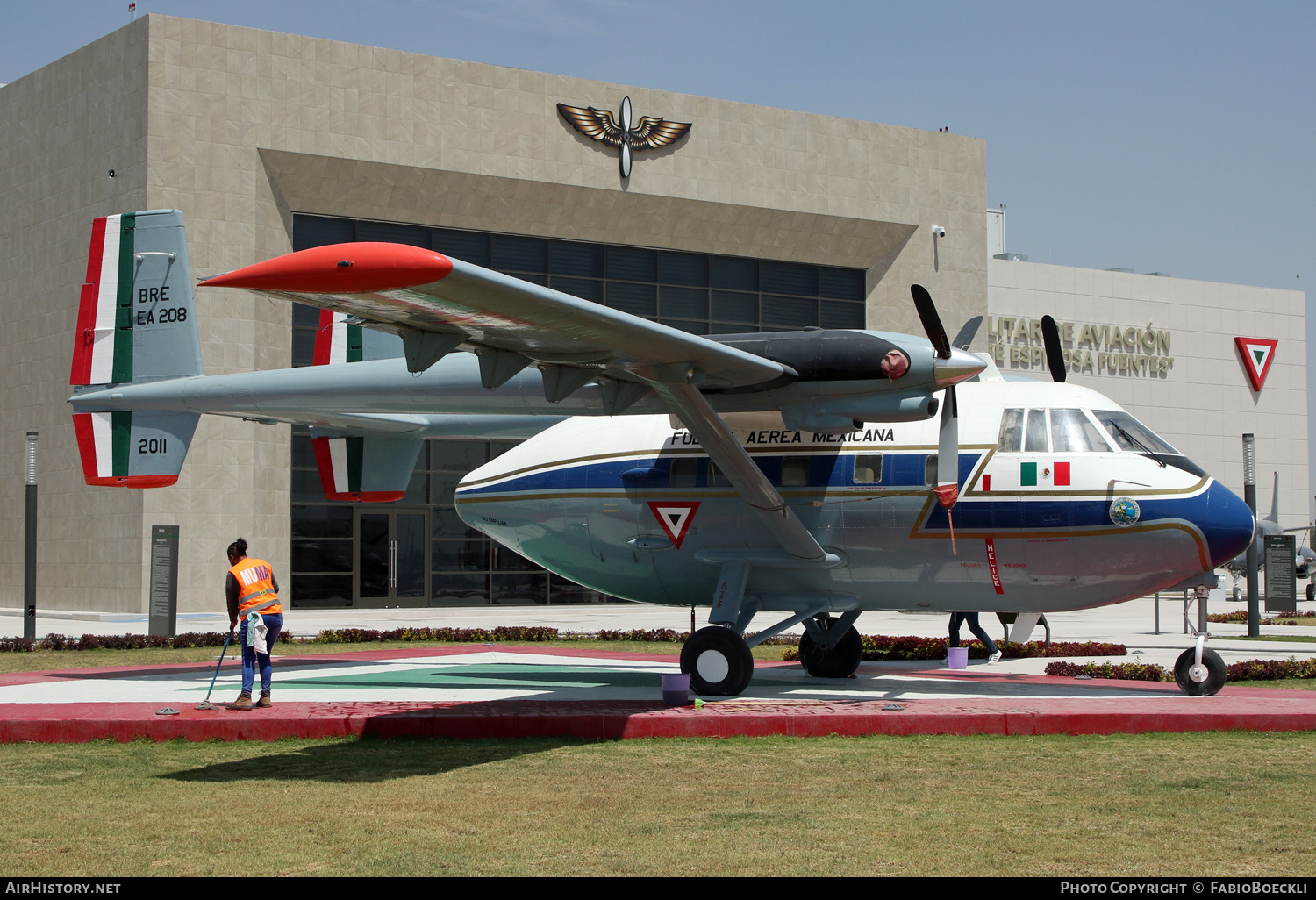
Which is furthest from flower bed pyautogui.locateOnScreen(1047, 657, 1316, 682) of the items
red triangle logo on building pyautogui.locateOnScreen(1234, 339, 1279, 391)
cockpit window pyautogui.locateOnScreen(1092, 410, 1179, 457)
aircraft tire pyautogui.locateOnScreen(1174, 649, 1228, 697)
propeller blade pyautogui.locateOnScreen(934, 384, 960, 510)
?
red triangle logo on building pyautogui.locateOnScreen(1234, 339, 1279, 391)

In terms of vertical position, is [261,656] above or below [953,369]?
below

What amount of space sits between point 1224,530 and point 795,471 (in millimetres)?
4839

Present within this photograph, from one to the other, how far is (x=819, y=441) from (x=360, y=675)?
7.51 m

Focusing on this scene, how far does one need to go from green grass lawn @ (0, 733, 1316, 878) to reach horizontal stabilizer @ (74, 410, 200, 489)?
6393 mm

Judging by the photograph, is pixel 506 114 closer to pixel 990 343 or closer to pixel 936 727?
pixel 990 343

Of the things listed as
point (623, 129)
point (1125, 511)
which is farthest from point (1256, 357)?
point (1125, 511)

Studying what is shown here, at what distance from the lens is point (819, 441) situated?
48.7 ft

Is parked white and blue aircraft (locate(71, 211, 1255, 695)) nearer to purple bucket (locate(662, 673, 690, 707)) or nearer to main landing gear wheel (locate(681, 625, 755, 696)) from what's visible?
main landing gear wheel (locate(681, 625, 755, 696))

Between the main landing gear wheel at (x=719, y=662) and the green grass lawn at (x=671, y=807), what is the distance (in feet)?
7.77

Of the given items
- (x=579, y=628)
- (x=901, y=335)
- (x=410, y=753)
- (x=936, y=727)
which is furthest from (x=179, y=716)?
(x=579, y=628)

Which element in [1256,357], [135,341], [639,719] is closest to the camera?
[639,719]
